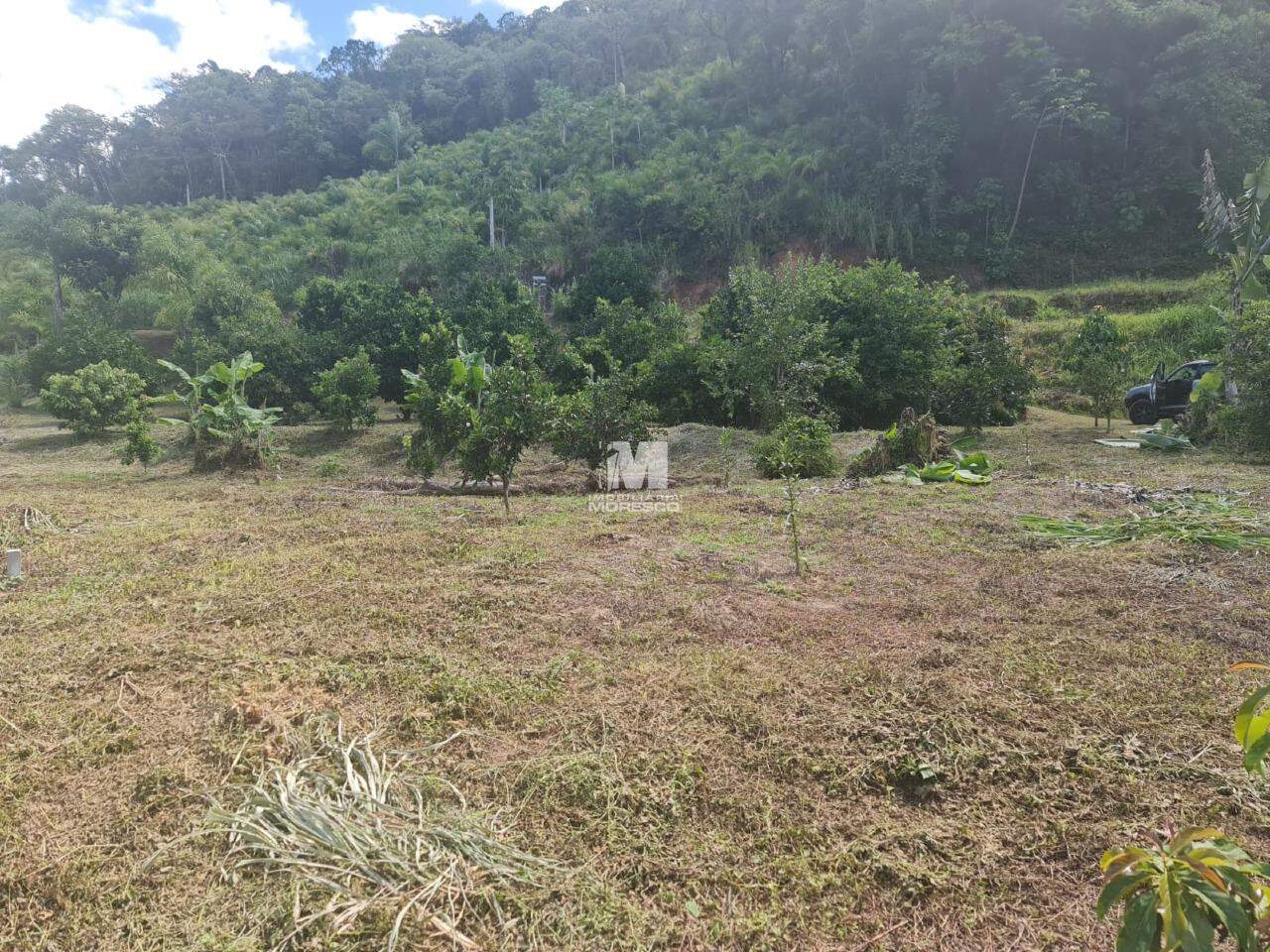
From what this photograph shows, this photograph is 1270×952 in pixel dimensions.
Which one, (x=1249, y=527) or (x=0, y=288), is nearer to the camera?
(x=1249, y=527)

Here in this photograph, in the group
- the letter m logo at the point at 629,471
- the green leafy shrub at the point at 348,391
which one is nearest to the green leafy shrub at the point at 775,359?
the letter m logo at the point at 629,471

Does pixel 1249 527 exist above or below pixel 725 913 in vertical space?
above

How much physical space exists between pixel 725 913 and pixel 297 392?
1659 centimetres

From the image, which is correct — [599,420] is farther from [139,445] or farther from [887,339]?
[139,445]

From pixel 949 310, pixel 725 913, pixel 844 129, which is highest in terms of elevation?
pixel 844 129

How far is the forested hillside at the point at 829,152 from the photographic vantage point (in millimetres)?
22594

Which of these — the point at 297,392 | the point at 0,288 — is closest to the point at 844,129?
the point at 297,392

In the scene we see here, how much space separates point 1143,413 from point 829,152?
21665 millimetres

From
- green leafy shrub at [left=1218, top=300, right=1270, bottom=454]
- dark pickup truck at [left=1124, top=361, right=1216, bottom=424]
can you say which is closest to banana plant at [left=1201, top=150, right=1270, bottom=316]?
dark pickup truck at [left=1124, top=361, right=1216, bottom=424]

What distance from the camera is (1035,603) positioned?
372cm

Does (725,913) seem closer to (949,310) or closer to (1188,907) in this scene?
(1188,907)

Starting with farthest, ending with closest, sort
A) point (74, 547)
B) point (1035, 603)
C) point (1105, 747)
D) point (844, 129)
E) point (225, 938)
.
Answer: point (844, 129), point (74, 547), point (1035, 603), point (1105, 747), point (225, 938)

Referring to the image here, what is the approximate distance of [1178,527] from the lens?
4.70 meters

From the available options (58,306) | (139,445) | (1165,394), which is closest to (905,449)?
(1165,394)
